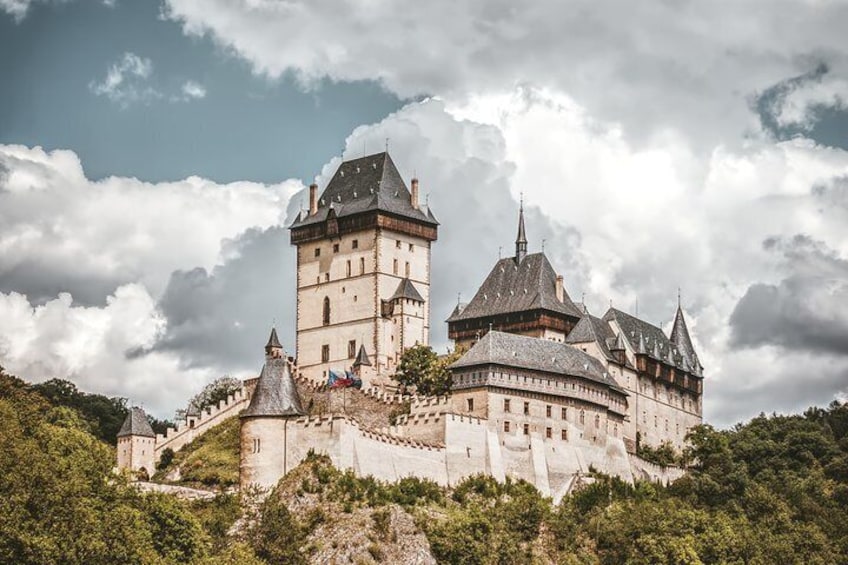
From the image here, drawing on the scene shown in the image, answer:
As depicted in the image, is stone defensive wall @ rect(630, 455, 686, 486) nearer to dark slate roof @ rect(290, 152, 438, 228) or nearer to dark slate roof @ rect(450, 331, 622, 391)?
dark slate roof @ rect(450, 331, 622, 391)

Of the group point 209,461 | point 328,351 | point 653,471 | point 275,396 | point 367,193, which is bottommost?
point 209,461

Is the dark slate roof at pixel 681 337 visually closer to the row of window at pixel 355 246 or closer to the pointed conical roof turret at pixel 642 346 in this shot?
the pointed conical roof turret at pixel 642 346

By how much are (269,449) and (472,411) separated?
40.7ft

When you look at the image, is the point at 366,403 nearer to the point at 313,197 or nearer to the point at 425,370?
the point at 425,370

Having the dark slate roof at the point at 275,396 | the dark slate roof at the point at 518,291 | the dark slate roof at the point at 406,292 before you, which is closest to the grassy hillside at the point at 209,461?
the dark slate roof at the point at 275,396

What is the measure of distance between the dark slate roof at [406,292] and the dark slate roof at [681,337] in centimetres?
2245

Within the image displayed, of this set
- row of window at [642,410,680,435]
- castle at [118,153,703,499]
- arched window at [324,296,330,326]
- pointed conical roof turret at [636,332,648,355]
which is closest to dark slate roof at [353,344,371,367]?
castle at [118,153,703,499]

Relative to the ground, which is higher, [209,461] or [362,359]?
[362,359]

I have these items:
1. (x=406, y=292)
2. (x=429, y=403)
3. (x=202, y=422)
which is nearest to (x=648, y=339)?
(x=406, y=292)

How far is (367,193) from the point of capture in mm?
112500

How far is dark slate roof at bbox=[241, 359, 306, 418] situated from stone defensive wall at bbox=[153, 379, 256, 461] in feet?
40.9

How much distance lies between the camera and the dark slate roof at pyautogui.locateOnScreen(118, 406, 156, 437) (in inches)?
3935

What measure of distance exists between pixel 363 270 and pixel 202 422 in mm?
14342

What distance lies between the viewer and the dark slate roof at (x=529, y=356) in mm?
97062
